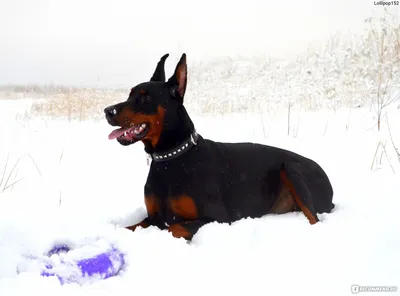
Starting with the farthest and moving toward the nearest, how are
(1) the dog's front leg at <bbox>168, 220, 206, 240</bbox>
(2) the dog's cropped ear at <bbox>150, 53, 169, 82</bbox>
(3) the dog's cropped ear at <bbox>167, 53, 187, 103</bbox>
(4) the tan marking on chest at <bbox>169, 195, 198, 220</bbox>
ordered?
(2) the dog's cropped ear at <bbox>150, 53, 169, 82</bbox>
(3) the dog's cropped ear at <bbox>167, 53, 187, 103</bbox>
(4) the tan marking on chest at <bbox>169, 195, 198, 220</bbox>
(1) the dog's front leg at <bbox>168, 220, 206, 240</bbox>

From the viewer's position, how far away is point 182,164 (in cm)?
319

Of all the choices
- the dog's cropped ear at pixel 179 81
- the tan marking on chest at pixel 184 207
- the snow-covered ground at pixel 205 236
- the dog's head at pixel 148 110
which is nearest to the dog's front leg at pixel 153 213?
the tan marking on chest at pixel 184 207

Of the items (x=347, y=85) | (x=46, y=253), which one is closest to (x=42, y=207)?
(x=46, y=253)

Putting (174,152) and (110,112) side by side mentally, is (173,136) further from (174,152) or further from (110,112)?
(110,112)

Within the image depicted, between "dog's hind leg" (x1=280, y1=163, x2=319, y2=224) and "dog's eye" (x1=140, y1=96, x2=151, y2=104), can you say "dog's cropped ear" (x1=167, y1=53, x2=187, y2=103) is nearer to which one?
"dog's eye" (x1=140, y1=96, x2=151, y2=104)

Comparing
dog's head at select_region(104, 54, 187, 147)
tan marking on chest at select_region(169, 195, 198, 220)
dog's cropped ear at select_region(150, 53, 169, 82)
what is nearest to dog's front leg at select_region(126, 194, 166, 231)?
tan marking on chest at select_region(169, 195, 198, 220)

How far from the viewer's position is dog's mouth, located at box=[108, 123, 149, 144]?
301 centimetres

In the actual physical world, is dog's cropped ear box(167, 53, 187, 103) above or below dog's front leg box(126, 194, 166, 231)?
above

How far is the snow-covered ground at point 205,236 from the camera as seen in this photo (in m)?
2.08

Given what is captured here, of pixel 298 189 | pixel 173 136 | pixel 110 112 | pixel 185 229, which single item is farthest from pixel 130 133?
pixel 298 189

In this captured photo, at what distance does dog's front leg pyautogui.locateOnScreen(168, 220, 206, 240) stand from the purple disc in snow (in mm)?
510

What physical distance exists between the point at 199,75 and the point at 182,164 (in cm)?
1261

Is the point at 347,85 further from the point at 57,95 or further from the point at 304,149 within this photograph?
the point at 57,95

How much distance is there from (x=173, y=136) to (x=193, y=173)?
299mm
